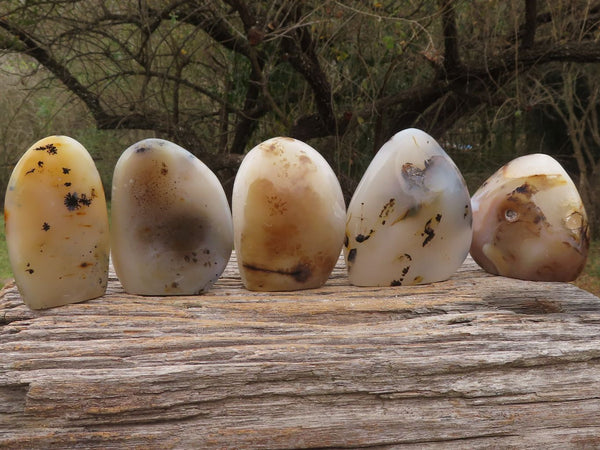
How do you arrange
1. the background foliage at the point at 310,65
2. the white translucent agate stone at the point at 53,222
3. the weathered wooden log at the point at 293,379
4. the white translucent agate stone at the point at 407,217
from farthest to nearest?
the background foliage at the point at 310,65 → the white translucent agate stone at the point at 407,217 → the white translucent agate stone at the point at 53,222 → the weathered wooden log at the point at 293,379

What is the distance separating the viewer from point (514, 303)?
984 millimetres

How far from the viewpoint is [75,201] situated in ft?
2.98

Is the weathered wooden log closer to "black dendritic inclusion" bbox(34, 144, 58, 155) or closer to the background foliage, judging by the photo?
"black dendritic inclusion" bbox(34, 144, 58, 155)

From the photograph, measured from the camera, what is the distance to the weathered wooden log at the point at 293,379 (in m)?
0.73

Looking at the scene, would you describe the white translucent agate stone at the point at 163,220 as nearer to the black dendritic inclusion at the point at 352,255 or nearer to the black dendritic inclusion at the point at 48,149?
the black dendritic inclusion at the point at 48,149

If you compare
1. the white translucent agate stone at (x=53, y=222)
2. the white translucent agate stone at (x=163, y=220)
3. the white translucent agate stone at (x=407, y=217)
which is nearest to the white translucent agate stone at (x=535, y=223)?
the white translucent agate stone at (x=407, y=217)

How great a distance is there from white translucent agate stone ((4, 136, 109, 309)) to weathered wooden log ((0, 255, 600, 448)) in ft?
0.16

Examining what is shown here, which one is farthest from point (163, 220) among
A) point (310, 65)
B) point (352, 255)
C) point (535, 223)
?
point (310, 65)

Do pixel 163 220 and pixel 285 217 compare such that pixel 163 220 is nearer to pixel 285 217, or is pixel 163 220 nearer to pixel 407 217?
pixel 285 217

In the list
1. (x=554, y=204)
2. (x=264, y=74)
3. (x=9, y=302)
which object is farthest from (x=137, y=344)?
(x=264, y=74)

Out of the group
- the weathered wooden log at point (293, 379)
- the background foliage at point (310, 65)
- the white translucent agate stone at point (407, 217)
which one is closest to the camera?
the weathered wooden log at point (293, 379)

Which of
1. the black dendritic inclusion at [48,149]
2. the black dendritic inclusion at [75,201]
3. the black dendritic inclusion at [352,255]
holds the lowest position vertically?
the black dendritic inclusion at [352,255]

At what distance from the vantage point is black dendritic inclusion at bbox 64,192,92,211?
0.90m

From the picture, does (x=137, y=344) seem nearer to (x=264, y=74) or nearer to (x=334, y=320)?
(x=334, y=320)
